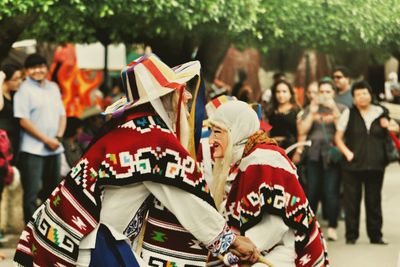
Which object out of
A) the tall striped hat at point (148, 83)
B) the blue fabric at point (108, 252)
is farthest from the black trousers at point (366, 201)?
the blue fabric at point (108, 252)

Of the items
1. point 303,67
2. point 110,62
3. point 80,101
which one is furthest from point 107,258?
point 303,67

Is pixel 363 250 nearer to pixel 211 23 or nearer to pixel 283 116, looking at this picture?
pixel 283 116

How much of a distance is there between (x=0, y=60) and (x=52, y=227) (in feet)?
29.1

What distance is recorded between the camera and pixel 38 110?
511 inches

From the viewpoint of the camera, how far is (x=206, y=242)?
586cm

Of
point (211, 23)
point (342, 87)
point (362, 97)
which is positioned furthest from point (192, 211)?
point (211, 23)

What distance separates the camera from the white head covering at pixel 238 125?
6.85m

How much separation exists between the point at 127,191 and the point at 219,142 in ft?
3.99

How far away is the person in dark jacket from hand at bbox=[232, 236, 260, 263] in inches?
310

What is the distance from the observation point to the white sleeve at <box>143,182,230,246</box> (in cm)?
576

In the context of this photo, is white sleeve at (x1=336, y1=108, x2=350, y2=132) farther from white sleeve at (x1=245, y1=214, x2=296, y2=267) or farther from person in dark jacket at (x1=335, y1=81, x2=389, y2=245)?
white sleeve at (x1=245, y1=214, x2=296, y2=267)

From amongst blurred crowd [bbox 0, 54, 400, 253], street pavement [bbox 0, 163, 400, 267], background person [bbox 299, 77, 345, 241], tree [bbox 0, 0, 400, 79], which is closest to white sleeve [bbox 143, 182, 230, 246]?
street pavement [bbox 0, 163, 400, 267]

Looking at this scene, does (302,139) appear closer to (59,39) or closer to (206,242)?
(59,39)

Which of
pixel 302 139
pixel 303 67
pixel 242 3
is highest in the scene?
pixel 242 3
